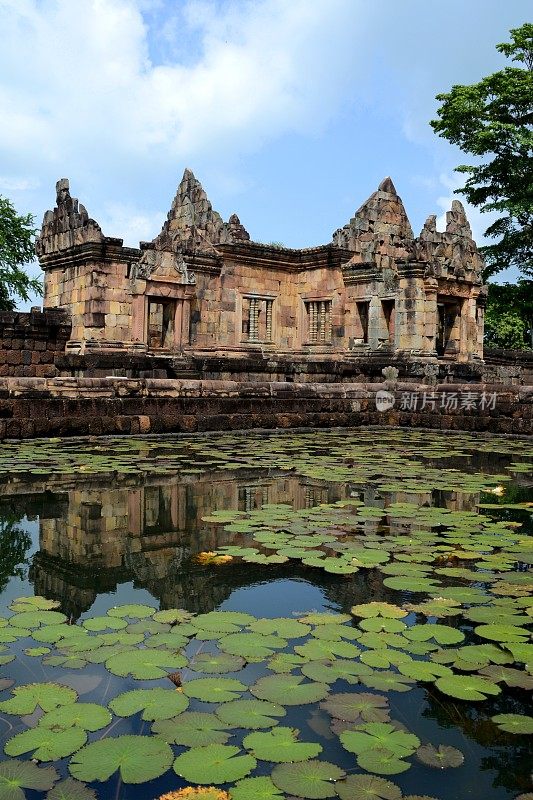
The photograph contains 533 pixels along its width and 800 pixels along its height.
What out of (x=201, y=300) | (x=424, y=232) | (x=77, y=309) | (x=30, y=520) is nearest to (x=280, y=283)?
(x=201, y=300)

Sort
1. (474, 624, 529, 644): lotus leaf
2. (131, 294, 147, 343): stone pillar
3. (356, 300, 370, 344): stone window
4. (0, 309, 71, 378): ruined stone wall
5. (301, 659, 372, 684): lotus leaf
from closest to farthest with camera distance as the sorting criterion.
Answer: (301, 659, 372, 684): lotus leaf → (474, 624, 529, 644): lotus leaf → (0, 309, 71, 378): ruined stone wall → (131, 294, 147, 343): stone pillar → (356, 300, 370, 344): stone window

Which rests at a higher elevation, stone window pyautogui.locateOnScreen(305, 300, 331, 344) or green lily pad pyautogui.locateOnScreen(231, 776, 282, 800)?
stone window pyautogui.locateOnScreen(305, 300, 331, 344)

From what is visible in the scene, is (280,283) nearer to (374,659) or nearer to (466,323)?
(466,323)

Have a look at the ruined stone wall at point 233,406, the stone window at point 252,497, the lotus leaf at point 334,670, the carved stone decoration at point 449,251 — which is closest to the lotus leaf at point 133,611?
the lotus leaf at point 334,670

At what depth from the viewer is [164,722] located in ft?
7.19

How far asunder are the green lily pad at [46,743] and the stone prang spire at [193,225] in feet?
55.5

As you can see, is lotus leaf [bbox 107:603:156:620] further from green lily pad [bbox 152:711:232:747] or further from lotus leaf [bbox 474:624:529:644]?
lotus leaf [bbox 474:624:529:644]

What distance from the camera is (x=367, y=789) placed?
1877 millimetres

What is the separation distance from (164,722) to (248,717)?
9.3 inches

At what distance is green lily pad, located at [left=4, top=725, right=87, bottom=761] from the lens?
2000 millimetres

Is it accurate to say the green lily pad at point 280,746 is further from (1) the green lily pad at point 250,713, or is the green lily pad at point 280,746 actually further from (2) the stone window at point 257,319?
(2) the stone window at point 257,319

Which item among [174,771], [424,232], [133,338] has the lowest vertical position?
[174,771]

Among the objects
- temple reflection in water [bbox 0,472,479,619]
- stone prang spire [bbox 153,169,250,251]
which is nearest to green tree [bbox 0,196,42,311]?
stone prang spire [bbox 153,169,250,251]

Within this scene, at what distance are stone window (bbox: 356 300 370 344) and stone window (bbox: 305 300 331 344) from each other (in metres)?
0.87
